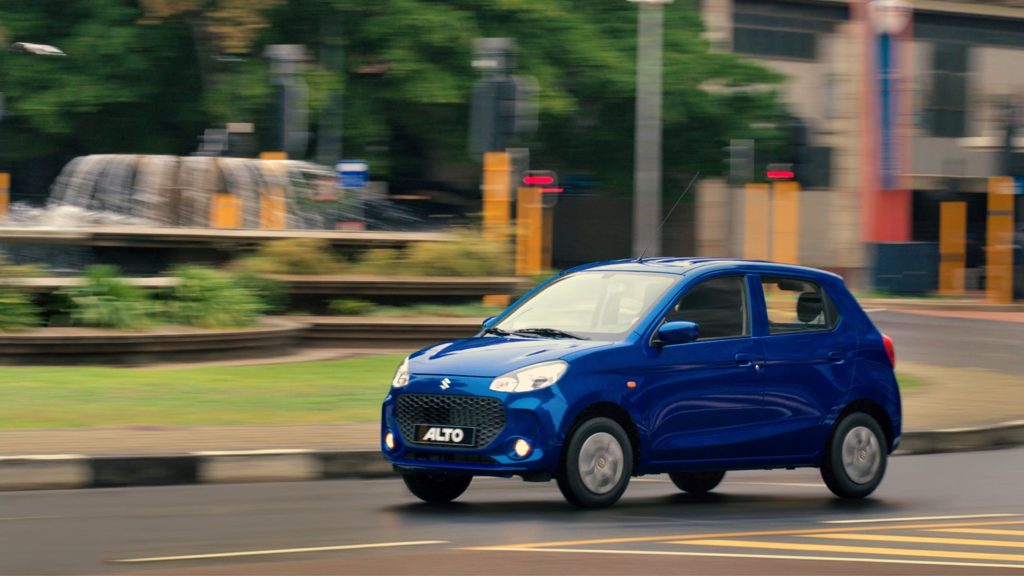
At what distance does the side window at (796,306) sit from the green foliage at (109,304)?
29.7 feet

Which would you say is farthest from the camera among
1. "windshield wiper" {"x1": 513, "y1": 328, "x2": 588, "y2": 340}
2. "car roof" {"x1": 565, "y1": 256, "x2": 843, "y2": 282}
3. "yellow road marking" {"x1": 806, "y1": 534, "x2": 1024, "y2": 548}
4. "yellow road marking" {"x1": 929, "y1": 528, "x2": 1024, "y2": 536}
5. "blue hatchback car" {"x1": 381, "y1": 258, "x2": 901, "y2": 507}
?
"car roof" {"x1": 565, "y1": 256, "x2": 843, "y2": 282}

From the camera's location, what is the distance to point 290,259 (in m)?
22.3

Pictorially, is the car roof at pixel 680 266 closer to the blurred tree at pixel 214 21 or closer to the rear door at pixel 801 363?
the rear door at pixel 801 363

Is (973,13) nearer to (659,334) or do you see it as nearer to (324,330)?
(324,330)

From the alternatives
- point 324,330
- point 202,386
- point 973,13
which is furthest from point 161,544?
Result: point 973,13

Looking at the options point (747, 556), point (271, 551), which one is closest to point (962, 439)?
point (747, 556)

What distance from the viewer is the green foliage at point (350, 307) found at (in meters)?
22.2

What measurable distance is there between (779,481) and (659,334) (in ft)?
9.24

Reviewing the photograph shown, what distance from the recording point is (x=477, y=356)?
33.6 ft

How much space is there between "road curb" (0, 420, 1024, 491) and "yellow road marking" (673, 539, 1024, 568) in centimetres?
389

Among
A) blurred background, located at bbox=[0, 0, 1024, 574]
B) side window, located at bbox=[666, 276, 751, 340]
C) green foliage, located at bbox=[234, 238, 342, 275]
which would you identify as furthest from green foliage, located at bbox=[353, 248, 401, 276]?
side window, located at bbox=[666, 276, 751, 340]

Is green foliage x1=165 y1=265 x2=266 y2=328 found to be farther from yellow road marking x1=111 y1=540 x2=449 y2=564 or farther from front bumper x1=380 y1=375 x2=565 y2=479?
yellow road marking x1=111 y1=540 x2=449 y2=564

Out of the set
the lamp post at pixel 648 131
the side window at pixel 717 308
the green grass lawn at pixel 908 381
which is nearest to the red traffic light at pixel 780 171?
the lamp post at pixel 648 131

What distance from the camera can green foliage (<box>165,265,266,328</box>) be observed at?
63.8ft
